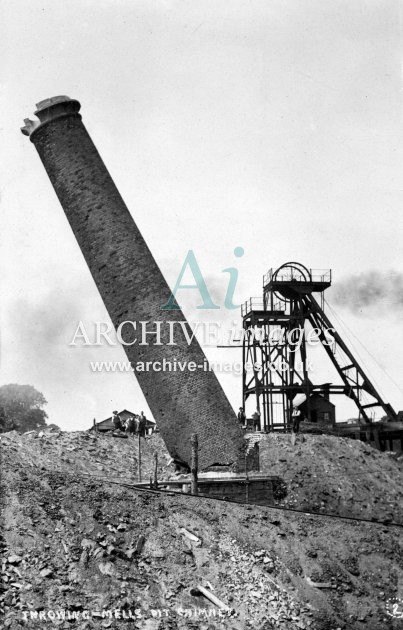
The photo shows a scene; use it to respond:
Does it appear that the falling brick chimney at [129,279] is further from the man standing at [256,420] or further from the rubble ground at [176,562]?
the man standing at [256,420]

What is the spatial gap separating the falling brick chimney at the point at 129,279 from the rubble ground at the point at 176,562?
2.69m

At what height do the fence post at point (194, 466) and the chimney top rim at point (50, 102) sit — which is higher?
the chimney top rim at point (50, 102)

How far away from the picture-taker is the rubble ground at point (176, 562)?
311 inches

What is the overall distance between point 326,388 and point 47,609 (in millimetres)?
19520

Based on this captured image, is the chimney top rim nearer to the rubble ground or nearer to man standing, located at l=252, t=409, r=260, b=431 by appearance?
the rubble ground

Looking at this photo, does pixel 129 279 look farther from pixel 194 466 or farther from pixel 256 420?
pixel 256 420

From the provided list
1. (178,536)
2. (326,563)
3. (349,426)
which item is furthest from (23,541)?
(349,426)

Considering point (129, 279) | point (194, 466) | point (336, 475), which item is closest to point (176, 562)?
point (194, 466)

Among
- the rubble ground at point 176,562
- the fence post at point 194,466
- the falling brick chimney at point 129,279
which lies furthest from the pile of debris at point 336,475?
the rubble ground at point 176,562

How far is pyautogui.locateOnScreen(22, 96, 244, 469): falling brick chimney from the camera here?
1346 cm

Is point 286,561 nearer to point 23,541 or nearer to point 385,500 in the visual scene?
point 23,541

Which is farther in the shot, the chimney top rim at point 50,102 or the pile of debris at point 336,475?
the pile of debris at point 336,475

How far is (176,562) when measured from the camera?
9.01m

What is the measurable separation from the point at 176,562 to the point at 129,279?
21.0ft
